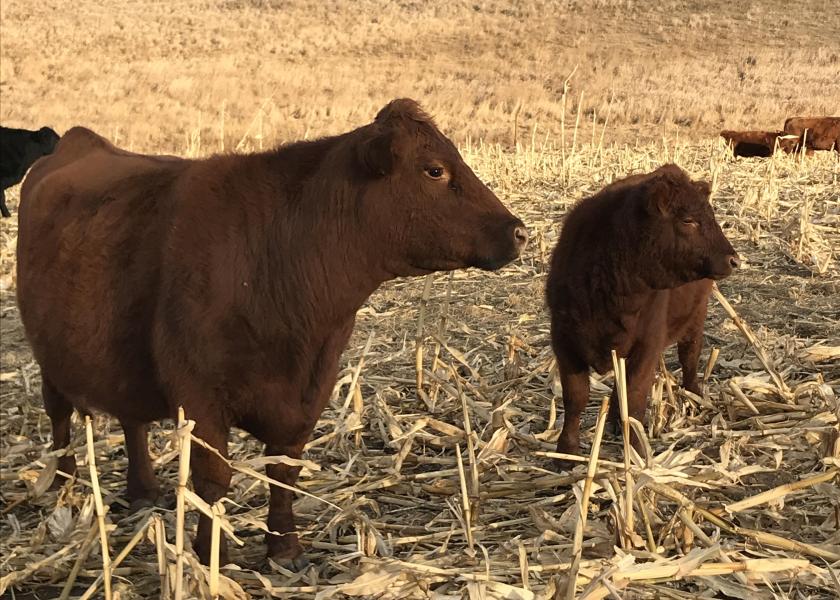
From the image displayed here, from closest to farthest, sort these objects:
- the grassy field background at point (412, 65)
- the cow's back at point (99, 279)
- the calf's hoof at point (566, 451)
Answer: the cow's back at point (99, 279), the calf's hoof at point (566, 451), the grassy field background at point (412, 65)

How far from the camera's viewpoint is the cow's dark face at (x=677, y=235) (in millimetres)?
4895

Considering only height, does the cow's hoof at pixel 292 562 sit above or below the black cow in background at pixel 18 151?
below

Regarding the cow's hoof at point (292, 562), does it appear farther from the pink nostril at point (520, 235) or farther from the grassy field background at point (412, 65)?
the grassy field background at point (412, 65)

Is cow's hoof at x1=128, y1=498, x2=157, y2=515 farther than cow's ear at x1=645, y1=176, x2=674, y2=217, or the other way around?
cow's ear at x1=645, y1=176, x2=674, y2=217

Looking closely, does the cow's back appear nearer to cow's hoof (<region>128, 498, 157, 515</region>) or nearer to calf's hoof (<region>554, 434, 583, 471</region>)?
cow's hoof (<region>128, 498, 157, 515</region>)

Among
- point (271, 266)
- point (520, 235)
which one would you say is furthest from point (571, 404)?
point (271, 266)

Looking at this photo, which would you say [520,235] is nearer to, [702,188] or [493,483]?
[493,483]

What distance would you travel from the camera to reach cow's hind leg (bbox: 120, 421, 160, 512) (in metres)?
4.64

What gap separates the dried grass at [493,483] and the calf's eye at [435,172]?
0.92m

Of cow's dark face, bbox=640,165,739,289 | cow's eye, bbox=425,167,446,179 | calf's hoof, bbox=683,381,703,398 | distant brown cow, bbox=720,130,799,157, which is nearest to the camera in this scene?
cow's eye, bbox=425,167,446,179

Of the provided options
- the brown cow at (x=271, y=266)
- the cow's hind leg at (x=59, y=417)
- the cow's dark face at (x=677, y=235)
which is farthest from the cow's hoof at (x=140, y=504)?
the cow's dark face at (x=677, y=235)

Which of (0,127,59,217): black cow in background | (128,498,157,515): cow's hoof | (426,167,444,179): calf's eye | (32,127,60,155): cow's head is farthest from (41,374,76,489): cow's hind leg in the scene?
(32,127,60,155): cow's head

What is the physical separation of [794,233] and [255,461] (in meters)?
6.58

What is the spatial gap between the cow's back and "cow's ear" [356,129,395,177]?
896 millimetres
